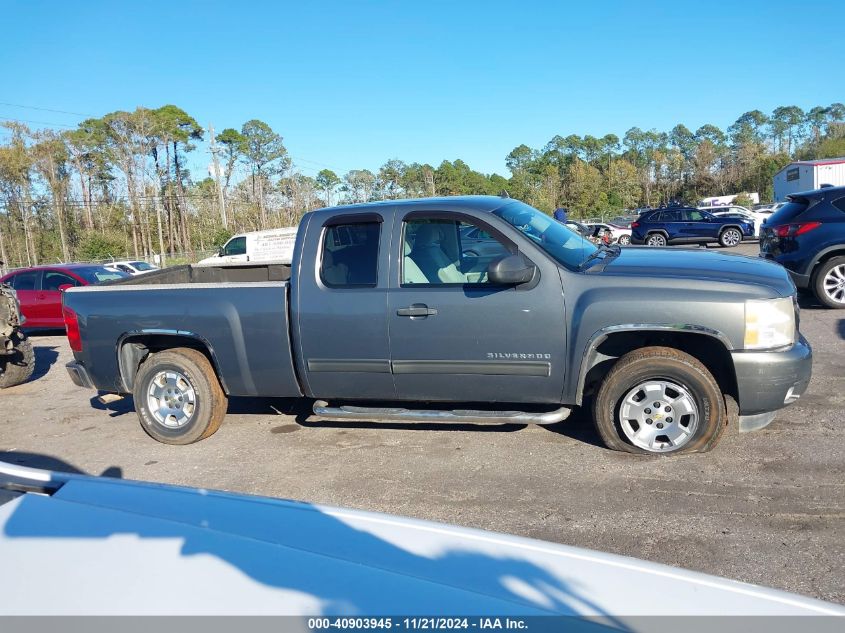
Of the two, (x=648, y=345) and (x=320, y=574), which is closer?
(x=320, y=574)

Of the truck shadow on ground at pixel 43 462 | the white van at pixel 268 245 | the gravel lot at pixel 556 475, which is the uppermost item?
the white van at pixel 268 245

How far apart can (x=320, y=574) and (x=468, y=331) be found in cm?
305

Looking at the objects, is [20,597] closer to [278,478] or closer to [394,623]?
[394,623]

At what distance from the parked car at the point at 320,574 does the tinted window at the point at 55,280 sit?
12.0 m

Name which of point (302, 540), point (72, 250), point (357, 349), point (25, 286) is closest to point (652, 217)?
point (25, 286)

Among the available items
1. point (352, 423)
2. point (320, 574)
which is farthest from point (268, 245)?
point (320, 574)

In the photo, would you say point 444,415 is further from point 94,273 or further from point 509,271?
point 94,273

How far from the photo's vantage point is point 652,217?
25.4m

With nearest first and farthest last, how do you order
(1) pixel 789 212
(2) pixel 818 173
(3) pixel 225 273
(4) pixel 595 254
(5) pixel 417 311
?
(5) pixel 417 311
(4) pixel 595 254
(3) pixel 225 273
(1) pixel 789 212
(2) pixel 818 173

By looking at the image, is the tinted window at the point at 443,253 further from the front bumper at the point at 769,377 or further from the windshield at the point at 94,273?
the windshield at the point at 94,273

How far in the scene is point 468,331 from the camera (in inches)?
180

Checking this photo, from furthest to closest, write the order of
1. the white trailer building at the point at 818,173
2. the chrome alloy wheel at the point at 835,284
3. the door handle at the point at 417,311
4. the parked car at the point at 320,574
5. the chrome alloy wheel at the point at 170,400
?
the white trailer building at the point at 818,173 → the chrome alloy wheel at the point at 835,284 → the chrome alloy wheel at the point at 170,400 → the door handle at the point at 417,311 → the parked car at the point at 320,574

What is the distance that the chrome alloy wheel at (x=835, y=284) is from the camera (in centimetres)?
945

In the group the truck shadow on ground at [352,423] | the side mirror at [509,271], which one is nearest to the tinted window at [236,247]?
the truck shadow on ground at [352,423]
